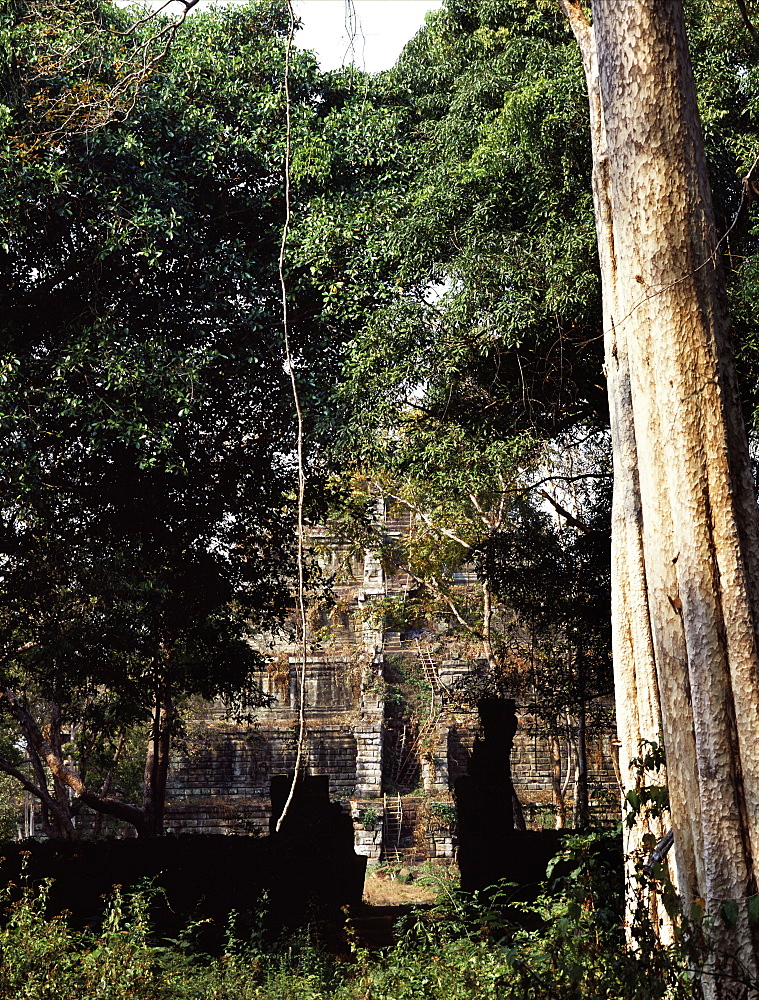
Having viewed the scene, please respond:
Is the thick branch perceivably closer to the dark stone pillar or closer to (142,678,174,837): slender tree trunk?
(142,678,174,837): slender tree trunk

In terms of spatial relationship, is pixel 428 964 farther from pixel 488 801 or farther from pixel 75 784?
pixel 75 784

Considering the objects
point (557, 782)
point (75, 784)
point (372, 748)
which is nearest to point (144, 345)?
point (75, 784)

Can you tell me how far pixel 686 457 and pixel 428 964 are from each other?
3167 millimetres

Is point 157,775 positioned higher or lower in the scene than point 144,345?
lower

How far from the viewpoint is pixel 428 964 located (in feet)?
17.0

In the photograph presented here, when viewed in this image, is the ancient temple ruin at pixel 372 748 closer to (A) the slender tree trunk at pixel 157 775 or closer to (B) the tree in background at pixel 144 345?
(A) the slender tree trunk at pixel 157 775

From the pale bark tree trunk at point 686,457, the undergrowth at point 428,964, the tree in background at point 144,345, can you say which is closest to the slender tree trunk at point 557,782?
the tree in background at point 144,345

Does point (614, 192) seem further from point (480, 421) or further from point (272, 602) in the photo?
point (272, 602)

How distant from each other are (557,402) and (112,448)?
411cm

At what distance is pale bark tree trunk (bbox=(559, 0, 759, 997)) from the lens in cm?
330

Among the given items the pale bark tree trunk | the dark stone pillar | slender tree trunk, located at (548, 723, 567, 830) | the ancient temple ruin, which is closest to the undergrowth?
the pale bark tree trunk

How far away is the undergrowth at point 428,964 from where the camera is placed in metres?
3.47

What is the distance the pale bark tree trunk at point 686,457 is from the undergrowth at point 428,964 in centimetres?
40

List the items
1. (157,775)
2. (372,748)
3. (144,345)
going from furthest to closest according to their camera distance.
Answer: (372,748), (157,775), (144,345)
